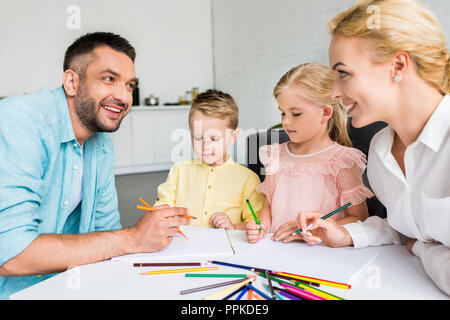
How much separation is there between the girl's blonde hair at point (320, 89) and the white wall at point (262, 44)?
9.46 ft

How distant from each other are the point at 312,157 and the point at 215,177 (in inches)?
16.7

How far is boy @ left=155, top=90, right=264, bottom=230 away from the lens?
140cm

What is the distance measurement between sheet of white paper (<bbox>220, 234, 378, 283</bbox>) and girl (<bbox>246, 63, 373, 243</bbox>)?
12.2 inches

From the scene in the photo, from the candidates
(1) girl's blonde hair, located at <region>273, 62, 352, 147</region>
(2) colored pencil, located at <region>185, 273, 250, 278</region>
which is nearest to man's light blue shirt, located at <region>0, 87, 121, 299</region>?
(2) colored pencil, located at <region>185, 273, 250, 278</region>

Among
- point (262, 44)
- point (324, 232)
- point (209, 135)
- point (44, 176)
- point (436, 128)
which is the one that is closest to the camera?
point (436, 128)

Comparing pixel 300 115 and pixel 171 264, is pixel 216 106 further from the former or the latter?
pixel 171 264

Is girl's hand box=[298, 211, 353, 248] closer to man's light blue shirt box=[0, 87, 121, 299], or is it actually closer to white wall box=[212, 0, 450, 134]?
man's light blue shirt box=[0, 87, 121, 299]

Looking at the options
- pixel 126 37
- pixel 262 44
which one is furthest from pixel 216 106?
pixel 126 37

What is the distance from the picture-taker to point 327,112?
1.20 m

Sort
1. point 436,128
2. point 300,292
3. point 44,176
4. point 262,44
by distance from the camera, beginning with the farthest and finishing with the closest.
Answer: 1. point 262,44
2. point 44,176
3. point 436,128
4. point 300,292

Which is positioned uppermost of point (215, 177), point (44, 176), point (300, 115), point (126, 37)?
point (126, 37)

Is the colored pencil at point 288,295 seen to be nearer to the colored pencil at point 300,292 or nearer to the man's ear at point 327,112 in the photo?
the colored pencil at point 300,292
